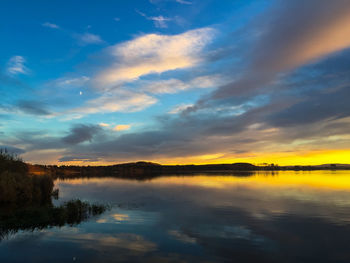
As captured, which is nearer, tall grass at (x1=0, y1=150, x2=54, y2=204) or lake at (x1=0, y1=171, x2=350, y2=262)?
lake at (x1=0, y1=171, x2=350, y2=262)

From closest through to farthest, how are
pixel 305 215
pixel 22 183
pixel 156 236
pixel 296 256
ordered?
pixel 296 256, pixel 156 236, pixel 305 215, pixel 22 183

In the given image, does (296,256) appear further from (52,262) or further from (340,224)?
(52,262)

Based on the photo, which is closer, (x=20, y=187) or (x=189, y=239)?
(x=189, y=239)

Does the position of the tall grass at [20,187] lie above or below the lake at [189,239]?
above

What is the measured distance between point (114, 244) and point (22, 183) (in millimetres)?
27897

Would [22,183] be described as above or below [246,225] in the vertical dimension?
above

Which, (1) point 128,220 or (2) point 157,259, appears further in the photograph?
(1) point 128,220

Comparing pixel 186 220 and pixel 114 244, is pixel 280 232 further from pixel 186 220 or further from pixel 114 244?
pixel 114 244

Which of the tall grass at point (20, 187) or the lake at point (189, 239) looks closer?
the lake at point (189, 239)

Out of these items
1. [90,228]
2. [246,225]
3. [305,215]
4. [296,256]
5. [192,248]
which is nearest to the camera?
[296,256]

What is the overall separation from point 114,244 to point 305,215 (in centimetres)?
2288

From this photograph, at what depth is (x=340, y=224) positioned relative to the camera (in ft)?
87.6

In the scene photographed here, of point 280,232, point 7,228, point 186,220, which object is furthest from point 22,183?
point 280,232

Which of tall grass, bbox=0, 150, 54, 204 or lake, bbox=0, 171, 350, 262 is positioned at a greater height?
tall grass, bbox=0, 150, 54, 204
